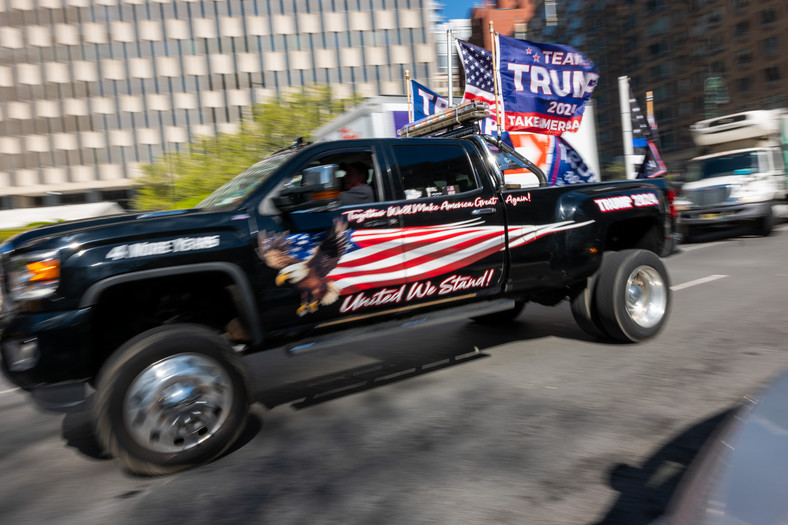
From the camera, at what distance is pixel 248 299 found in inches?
148

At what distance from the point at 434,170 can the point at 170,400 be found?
8.49 feet

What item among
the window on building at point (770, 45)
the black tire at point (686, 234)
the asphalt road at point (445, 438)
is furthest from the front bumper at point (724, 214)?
the window on building at point (770, 45)

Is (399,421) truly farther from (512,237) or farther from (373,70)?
(373,70)

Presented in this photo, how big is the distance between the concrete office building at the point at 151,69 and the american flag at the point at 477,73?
143 ft

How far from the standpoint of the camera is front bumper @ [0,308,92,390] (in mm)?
3227

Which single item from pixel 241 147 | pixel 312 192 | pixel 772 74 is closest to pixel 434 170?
pixel 312 192

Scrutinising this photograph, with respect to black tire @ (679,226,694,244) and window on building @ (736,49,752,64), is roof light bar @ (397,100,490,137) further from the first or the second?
window on building @ (736,49,752,64)

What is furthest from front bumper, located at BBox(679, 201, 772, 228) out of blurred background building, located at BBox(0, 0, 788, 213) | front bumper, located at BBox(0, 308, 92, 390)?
blurred background building, located at BBox(0, 0, 788, 213)

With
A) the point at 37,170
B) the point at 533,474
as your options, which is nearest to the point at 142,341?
the point at 533,474

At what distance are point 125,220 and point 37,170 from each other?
58346mm

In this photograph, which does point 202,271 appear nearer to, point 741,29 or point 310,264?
point 310,264

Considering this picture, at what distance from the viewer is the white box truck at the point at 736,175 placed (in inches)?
532

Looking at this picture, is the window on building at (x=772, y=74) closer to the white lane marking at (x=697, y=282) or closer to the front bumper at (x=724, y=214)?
the front bumper at (x=724, y=214)

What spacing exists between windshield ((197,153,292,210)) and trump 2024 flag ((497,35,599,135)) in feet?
21.8
